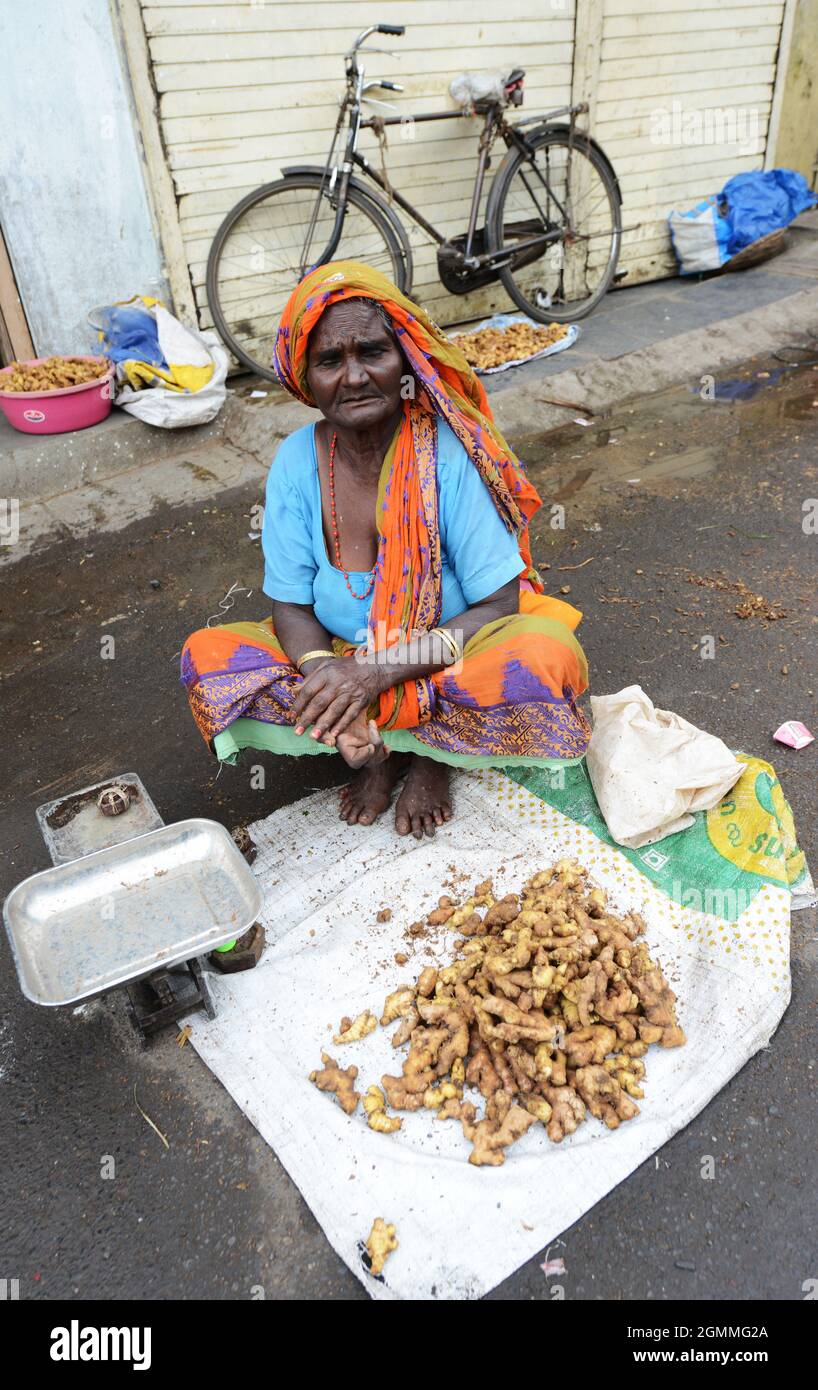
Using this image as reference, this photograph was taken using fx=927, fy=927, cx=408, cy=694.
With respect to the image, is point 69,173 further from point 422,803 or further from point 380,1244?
point 380,1244

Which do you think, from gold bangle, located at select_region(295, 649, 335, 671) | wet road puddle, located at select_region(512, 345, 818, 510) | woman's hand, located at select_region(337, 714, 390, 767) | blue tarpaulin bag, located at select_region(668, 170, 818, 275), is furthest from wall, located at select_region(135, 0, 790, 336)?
woman's hand, located at select_region(337, 714, 390, 767)

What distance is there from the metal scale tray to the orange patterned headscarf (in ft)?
2.16

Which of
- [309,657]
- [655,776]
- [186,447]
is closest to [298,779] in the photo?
[309,657]

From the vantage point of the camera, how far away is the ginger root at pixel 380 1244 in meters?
1.57

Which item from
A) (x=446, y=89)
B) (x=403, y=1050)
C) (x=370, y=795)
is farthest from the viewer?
(x=446, y=89)

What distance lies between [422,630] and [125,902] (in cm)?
92

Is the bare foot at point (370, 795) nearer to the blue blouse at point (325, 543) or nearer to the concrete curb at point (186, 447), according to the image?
the blue blouse at point (325, 543)

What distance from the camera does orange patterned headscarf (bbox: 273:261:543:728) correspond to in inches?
84.3

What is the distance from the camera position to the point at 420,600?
225 centimetres

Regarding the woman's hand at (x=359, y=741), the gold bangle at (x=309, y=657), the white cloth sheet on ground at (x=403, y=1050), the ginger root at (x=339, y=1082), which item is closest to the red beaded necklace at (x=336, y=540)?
the gold bangle at (x=309, y=657)

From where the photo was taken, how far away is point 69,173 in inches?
170
